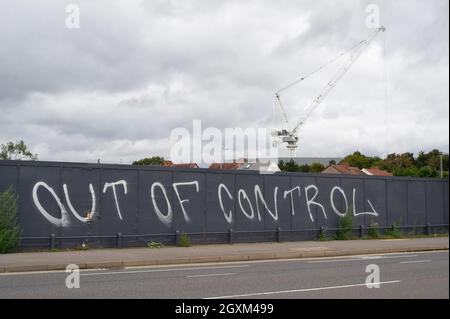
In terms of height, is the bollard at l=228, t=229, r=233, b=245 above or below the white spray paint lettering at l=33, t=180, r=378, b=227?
below

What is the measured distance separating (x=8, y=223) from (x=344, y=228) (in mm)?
15723

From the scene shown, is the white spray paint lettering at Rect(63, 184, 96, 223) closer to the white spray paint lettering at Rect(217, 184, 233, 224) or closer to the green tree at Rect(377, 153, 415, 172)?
the white spray paint lettering at Rect(217, 184, 233, 224)

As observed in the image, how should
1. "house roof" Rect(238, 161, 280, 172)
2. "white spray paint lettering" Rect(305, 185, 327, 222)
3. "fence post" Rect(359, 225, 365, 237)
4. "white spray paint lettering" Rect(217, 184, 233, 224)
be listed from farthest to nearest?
"house roof" Rect(238, 161, 280, 172) < "fence post" Rect(359, 225, 365, 237) < "white spray paint lettering" Rect(305, 185, 327, 222) < "white spray paint lettering" Rect(217, 184, 233, 224)

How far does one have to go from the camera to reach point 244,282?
13.1 metres

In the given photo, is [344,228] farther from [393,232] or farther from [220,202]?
[220,202]

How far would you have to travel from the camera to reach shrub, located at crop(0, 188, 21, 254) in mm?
18719

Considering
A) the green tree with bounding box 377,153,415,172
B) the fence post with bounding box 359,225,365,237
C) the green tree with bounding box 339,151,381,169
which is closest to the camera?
the fence post with bounding box 359,225,365,237

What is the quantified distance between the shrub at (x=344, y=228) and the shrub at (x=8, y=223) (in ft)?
49.2

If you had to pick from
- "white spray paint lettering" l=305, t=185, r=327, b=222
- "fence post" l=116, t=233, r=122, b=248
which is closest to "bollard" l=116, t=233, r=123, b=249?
"fence post" l=116, t=233, r=122, b=248

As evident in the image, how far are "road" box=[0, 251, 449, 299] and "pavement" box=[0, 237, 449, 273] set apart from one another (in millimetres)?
728

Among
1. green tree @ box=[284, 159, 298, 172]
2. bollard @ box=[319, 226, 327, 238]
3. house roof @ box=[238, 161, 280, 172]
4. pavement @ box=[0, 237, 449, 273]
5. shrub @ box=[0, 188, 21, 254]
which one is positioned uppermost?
green tree @ box=[284, 159, 298, 172]

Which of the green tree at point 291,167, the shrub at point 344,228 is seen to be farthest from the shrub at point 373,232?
the green tree at point 291,167

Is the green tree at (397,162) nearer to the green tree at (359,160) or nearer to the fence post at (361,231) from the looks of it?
the green tree at (359,160)
